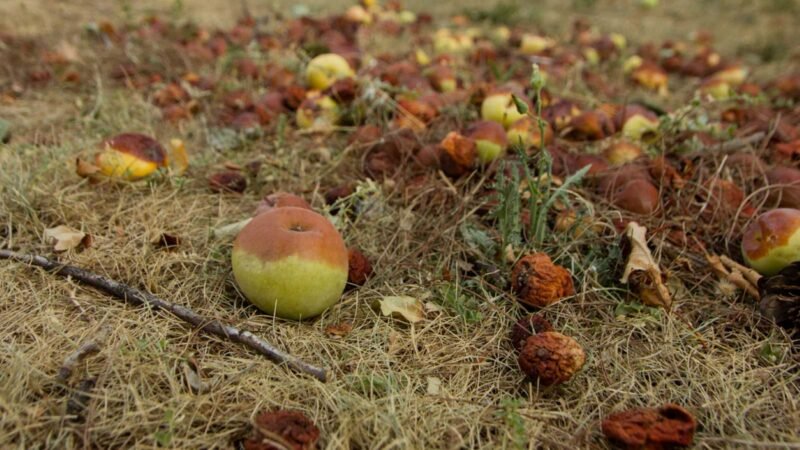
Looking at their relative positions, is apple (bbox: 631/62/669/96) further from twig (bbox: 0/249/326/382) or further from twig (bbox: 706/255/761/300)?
twig (bbox: 0/249/326/382)

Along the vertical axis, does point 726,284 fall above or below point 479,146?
below

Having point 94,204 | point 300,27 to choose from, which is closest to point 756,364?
point 94,204

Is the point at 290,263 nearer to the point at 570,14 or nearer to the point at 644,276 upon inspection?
the point at 644,276

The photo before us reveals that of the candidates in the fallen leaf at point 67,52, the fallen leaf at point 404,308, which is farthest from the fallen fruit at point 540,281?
the fallen leaf at point 67,52

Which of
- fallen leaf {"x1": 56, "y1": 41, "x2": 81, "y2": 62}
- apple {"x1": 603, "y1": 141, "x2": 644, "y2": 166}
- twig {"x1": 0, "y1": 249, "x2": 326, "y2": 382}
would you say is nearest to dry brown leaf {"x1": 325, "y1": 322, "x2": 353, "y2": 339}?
twig {"x1": 0, "y1": 249, "x2": 326, "y2": 382}

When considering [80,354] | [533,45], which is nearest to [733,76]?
[533,45]

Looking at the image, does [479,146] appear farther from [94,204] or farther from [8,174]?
[8,174]

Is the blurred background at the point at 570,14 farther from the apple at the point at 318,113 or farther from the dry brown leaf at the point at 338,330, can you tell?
the dry brown leaf at the point at 338,330

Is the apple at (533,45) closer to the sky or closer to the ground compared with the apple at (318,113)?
closer to the ground
